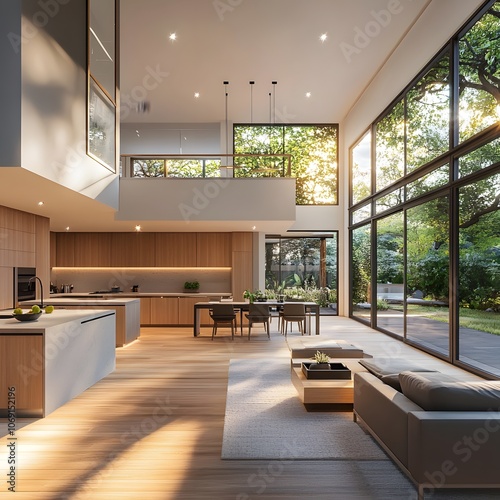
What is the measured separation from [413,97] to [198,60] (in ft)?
14.5

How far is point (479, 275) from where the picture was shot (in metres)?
6.04

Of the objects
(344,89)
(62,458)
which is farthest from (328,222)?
(62,458)

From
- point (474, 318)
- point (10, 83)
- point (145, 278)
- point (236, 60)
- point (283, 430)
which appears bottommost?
point (283, 430)

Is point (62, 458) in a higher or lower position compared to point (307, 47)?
lower

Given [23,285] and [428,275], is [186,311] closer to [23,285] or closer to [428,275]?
[23,285]

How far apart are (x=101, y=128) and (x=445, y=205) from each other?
551cm

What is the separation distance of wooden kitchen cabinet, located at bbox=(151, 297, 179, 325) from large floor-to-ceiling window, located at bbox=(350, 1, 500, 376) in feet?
16.1

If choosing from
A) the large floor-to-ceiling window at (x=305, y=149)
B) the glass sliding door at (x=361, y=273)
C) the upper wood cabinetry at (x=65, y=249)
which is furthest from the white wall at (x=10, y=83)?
the large floor-to-ceiling window at (x=305, y=149)

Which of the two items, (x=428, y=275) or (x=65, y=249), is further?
(x=65, y=249)

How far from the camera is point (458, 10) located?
21.6 feet

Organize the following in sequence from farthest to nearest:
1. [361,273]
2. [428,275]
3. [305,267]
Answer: [305,267]
[361,273]
[428,275]

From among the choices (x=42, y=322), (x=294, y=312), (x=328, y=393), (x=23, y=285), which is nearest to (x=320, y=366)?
(x=328, y=393)

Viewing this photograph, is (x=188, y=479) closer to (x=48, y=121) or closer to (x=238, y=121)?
(x=48, y=121)

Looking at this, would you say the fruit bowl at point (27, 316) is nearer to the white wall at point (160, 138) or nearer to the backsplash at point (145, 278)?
the backsplash at point (145, 278)
